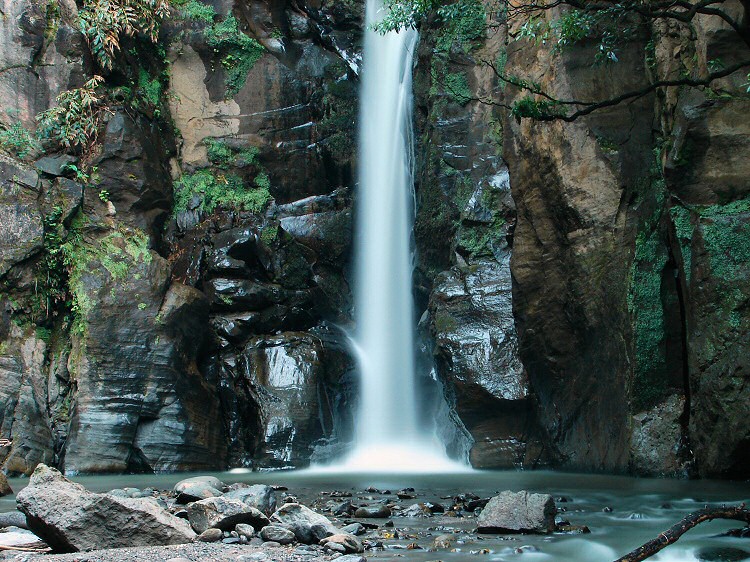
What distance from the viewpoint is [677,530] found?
3582mm

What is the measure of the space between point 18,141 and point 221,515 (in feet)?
41.7

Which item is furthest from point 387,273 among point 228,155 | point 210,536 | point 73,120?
point 210,536

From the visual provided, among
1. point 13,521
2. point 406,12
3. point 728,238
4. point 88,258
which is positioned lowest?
point 13,521

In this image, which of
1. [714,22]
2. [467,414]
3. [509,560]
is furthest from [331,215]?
[509,560]

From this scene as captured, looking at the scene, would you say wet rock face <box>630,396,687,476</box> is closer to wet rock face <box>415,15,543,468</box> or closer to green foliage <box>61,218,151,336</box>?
wet rock face <box>415,15,543,468</box>

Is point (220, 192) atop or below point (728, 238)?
atop

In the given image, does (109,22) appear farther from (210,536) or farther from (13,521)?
(210,536)

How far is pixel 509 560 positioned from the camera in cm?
452

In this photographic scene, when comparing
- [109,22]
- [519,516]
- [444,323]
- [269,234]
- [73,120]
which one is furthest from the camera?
[269,234]

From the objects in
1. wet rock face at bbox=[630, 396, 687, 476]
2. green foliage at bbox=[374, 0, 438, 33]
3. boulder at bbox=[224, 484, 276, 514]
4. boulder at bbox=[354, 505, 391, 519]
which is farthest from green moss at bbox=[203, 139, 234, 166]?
boulder at bbox=[354, 505, 391, 519]

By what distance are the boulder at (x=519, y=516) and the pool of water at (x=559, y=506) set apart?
13 cm

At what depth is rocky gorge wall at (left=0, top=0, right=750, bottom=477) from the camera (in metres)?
9.46

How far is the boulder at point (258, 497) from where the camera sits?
606 cm

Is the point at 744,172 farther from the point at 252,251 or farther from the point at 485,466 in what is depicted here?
the point at 252,251
